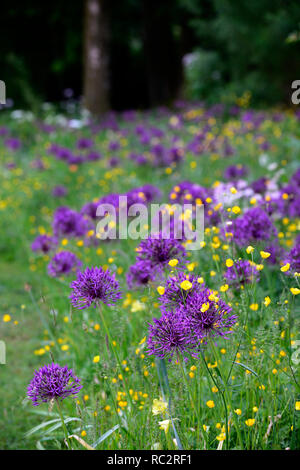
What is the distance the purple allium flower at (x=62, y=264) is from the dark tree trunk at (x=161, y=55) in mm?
16066

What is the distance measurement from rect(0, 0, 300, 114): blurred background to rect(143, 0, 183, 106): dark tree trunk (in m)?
0.03

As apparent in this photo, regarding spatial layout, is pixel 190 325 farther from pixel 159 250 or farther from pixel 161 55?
pixel 161 55

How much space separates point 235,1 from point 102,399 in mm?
11407

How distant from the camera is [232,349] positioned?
92.0 inches

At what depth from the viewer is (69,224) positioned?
3816mm

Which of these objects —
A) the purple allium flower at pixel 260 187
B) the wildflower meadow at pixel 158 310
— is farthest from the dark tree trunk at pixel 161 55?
the purple allium flower at pixel 260 187

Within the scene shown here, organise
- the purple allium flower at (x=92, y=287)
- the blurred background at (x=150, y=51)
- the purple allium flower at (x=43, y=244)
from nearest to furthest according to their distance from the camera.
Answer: the purple allium flower at (x=92, y=287) → the purple allium flower at (x=43, y=244) → the blurred background at (x=150, y=51)

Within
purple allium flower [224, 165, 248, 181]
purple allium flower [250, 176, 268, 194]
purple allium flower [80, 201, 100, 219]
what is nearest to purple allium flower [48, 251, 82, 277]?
purple allium flower [80, 201, 100, 219]

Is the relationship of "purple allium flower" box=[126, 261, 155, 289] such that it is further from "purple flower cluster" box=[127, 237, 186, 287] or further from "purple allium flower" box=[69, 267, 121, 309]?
"purple allium flower" box=[69, 267, 121, 309]

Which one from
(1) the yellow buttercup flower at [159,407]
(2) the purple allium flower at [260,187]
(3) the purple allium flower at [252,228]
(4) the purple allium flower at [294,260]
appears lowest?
(1) the yellow buttercup flower at [159,407]

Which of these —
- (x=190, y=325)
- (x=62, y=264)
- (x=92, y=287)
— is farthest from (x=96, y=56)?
(x=190, y=325)

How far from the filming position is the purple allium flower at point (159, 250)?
2445 millimetres

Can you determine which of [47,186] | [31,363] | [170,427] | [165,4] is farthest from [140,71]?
[170,427]
